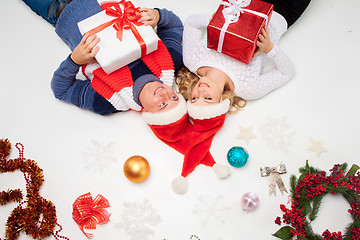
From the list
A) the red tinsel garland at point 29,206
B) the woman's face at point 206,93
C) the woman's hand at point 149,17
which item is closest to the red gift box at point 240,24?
the woman's face at point 206,93

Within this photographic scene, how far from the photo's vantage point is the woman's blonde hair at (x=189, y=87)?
1.50 metres

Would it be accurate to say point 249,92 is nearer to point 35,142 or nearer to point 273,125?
point 273,125

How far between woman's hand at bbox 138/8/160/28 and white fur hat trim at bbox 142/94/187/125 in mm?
391

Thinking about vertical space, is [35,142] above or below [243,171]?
below

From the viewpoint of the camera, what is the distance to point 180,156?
1456 millimetres

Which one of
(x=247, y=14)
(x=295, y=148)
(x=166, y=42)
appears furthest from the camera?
Result: (x=166, y=42)

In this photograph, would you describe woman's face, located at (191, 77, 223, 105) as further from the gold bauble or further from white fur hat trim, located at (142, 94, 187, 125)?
the gold bauble

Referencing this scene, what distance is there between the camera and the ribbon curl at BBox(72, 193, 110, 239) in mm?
1319

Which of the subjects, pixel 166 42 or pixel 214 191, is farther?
pixel 166 42

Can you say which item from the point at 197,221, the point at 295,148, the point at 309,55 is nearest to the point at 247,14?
the point at 309,55

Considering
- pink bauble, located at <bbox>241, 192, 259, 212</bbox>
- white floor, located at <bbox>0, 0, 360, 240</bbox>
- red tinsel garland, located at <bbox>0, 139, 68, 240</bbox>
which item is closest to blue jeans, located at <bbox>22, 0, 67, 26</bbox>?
white floor, located at <bbox>0, 0, 360, 240</bbox>

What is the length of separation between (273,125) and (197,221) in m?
0.54

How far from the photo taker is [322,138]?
1.45 meters

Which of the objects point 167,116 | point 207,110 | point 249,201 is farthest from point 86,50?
point 249,201
